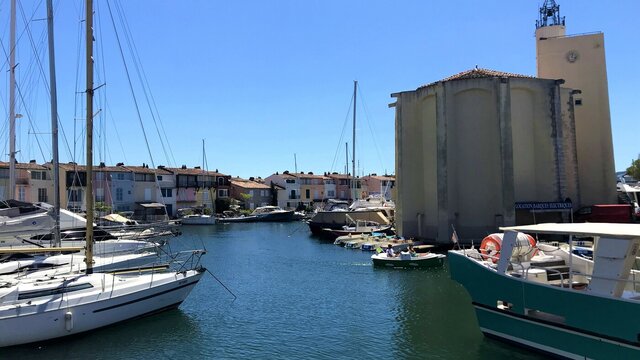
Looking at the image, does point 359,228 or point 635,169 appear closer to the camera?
point 359,228

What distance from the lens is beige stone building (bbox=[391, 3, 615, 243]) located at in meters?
41.6

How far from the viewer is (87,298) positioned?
17.0 meters

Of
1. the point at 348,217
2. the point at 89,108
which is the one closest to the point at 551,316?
the point at 89,108

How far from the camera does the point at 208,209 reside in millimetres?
96625

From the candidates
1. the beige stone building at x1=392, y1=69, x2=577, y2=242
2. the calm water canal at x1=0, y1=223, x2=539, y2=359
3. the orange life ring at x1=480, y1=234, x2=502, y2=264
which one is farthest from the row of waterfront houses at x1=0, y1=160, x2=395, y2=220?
the orange life ring at x1=480, y1=234, x2=502, y2=264

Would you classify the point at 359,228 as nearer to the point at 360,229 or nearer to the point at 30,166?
the point at 360,229

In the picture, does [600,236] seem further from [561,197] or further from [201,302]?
[561,197]

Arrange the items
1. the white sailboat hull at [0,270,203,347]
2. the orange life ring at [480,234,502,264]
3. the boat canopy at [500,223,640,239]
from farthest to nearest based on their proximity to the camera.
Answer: the orange life ring at [480,234,502,264]
the white sailboat hull at [0,270,203,347]
the boat canopy at [500,223,640,239]

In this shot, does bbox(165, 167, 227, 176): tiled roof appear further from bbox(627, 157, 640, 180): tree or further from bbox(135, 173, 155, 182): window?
bbox(627, 157, 640, 180): tree

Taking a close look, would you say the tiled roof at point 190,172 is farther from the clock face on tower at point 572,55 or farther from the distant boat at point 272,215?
the clock face on tower at point 572,55

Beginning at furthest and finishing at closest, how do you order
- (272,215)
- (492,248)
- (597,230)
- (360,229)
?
(272,215), (360,229), (492,248), (597,230)

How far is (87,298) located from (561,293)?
48.3ft

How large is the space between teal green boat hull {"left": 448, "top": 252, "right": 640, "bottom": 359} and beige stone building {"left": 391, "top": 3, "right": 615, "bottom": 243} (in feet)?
85.1

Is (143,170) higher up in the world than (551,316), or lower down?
higher up
